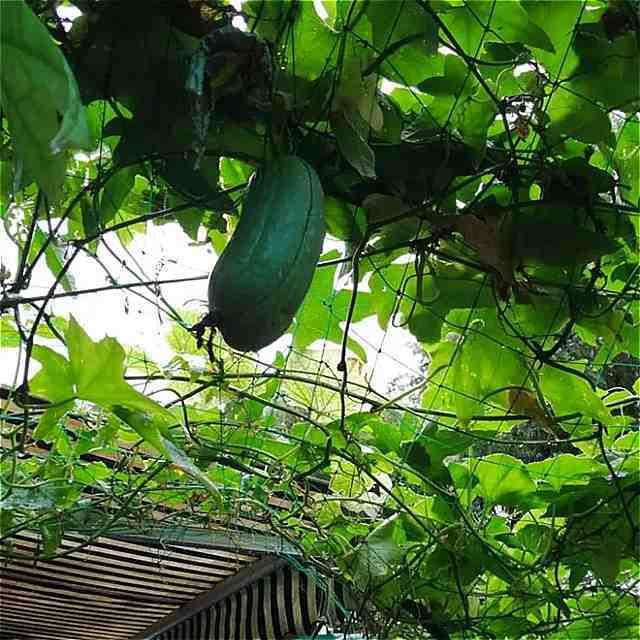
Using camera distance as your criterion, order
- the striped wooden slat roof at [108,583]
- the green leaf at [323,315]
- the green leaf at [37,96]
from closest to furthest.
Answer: the green leaf at [37,96]
the green leaf at [323,315]
the striped wooden slat roof at [108,583]

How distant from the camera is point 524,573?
1.28 meters

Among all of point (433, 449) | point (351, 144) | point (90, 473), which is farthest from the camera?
point (90, 473)

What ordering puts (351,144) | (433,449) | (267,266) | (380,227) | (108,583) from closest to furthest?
(267,266) < (351,144) < (380,227) < (433,449) < (108,583)

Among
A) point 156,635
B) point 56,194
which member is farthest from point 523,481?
point 156,635

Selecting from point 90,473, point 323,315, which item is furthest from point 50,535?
point 323,315

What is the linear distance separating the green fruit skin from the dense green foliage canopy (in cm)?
7

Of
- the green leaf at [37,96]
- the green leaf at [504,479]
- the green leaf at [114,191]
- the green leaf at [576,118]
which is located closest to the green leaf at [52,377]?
the green leaf at [114,191]

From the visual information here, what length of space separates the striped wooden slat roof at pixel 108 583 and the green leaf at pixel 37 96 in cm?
143

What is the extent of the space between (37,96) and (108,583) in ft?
7.62

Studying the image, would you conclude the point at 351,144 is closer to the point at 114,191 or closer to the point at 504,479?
the point at 114,191

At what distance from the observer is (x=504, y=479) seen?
114cm

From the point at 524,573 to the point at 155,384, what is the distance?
652 millimetres

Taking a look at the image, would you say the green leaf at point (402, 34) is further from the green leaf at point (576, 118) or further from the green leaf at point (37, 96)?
the green leaf at point (37, 96)

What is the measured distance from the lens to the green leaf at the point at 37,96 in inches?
14.7
